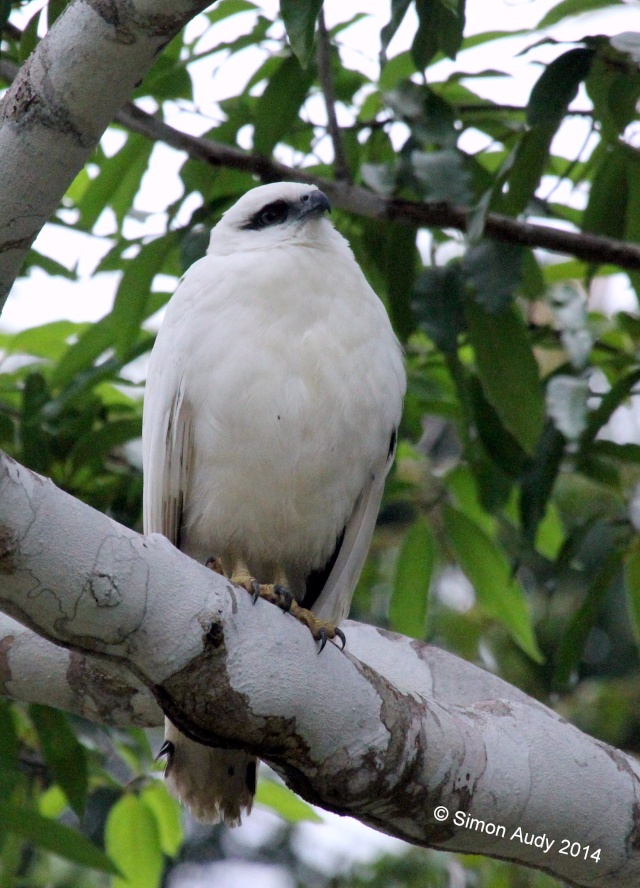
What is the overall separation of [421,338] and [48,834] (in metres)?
2.79

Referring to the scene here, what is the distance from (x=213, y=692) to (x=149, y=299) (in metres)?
2.34

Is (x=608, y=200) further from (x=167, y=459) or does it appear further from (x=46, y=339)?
(x=46, y=339)

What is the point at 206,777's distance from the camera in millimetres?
3158

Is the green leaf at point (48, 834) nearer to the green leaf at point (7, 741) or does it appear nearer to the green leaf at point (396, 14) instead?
the green leaf at point (7, 741)

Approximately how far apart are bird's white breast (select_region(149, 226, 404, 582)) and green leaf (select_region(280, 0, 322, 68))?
1148 millimetres

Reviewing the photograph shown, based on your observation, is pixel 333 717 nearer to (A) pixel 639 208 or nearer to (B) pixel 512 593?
(B) pixel 512 593

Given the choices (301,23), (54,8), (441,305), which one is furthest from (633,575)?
(54,8)

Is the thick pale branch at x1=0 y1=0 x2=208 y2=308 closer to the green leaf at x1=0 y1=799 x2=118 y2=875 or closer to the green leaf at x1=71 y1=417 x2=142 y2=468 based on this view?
the green leaf at x1=0 y1=799 x2=118 y2=875

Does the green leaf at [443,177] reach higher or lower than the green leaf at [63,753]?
higher

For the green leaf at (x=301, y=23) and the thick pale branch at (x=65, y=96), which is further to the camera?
the green leaf at (x=301, y=23)

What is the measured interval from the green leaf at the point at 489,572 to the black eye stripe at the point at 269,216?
1310 millimetres

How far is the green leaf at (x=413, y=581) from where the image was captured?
14.0ft

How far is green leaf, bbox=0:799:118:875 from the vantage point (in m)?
2.37

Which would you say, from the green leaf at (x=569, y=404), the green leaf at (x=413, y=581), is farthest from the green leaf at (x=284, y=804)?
the green leaf at (x=569, y=404)
